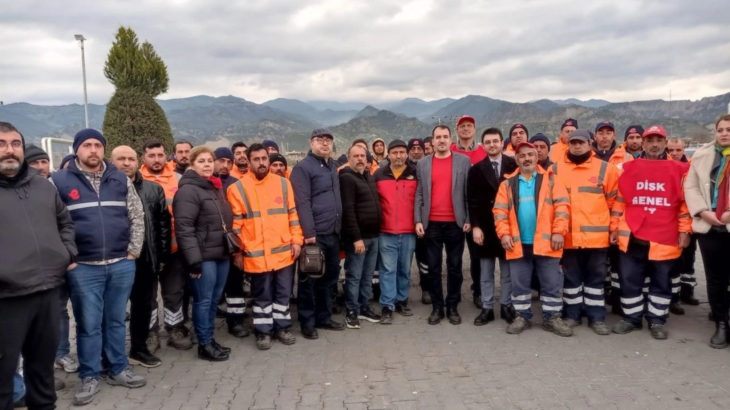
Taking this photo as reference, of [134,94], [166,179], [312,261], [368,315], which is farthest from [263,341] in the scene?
[134,94]

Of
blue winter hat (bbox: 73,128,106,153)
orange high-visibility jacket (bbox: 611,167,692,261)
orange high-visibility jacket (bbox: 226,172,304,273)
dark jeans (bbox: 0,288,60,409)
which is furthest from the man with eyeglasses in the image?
orange high-visibility jacket (bbox: 611,167,692,261)

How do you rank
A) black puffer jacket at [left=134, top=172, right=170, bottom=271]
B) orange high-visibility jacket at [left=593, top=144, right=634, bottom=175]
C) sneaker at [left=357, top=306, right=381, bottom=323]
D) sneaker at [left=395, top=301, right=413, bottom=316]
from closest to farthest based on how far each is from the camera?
black puffer jacket at [left=134, top=172, right=170, bottom=271], sneaker at [left=357, top=306, right=381, bottom=323], sneaker at [left=395, top=301, right=413, bottom=316], orange high-visibility jacket at [left=593, top=144, right=634, bottom=175]

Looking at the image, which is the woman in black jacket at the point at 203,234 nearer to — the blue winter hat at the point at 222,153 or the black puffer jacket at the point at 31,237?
the blue winter hat at the point at 222,153

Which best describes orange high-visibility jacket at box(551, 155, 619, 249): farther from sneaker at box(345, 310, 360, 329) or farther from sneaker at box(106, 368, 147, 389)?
sneaker at box(106, 368, 147, 389)

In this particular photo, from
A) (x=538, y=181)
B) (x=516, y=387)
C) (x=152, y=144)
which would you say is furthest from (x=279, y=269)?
(x=538, y=181)

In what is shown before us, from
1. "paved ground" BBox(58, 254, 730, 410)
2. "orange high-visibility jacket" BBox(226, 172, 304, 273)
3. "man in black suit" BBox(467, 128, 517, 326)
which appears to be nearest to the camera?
"paved ground" BBox(58, 254, 730, 410)

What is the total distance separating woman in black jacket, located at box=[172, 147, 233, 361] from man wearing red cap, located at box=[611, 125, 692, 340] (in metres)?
4.18

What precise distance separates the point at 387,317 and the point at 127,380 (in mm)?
2813

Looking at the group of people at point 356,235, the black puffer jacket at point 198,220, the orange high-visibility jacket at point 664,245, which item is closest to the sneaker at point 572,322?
the group of people at point 356,235

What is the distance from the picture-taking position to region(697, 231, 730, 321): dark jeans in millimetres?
4557

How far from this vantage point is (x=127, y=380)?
3.97 meters

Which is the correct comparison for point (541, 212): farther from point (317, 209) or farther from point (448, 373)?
point (317, 209)

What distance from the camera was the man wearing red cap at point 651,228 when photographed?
4.76m

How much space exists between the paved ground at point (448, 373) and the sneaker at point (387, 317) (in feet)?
0.87
